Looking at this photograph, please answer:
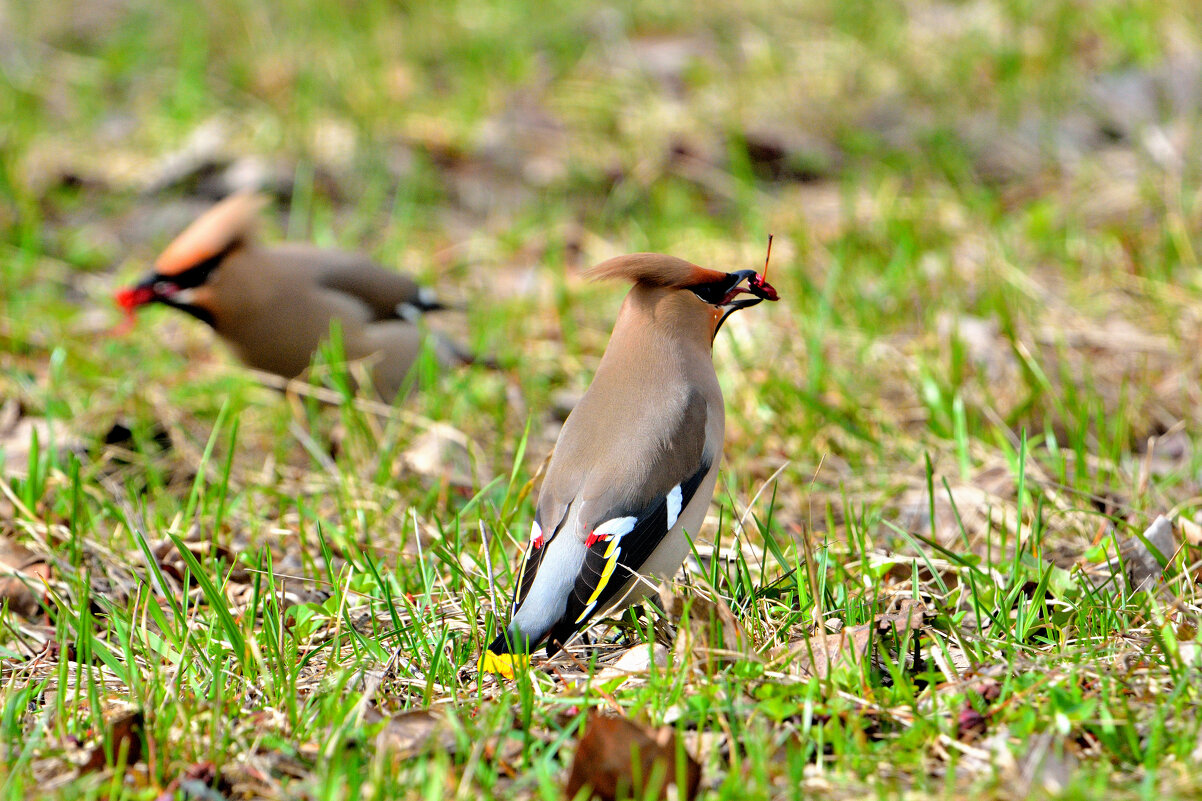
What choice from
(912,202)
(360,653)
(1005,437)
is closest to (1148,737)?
(360,653)

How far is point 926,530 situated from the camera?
3.37m

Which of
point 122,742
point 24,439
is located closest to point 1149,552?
point 122,742

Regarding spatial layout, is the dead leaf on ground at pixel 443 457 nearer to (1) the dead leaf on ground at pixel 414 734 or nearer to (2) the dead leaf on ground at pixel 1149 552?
(1) the dead leaf on ground at pixel 414 734

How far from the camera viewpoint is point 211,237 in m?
4.52

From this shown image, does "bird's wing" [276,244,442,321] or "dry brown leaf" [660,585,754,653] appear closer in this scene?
"dry brown leaf" [660,585,754,653]

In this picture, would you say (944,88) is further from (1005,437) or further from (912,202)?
(1005,437)

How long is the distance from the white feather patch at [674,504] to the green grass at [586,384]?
0.09 m

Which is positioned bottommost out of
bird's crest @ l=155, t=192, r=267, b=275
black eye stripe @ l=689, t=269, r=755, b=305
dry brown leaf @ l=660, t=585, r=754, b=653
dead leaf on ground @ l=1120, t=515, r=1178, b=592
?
dead leaf on ground @ l=1120, t=515, r=1178, b=592

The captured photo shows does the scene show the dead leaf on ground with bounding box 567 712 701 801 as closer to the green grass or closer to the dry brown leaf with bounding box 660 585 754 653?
the green grass

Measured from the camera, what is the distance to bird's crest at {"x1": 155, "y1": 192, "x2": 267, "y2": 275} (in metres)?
4.51

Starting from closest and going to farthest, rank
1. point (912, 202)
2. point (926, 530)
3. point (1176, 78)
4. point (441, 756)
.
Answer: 1. point (441, 756)
2. point (926, 530)
3. point (912, 202)
4. point (1176, 78)

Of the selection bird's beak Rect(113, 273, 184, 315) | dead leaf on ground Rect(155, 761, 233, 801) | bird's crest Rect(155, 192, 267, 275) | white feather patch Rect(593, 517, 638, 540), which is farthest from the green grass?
bird's crest Rect(155, 192, 267, 275)

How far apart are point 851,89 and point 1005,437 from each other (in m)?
3.78

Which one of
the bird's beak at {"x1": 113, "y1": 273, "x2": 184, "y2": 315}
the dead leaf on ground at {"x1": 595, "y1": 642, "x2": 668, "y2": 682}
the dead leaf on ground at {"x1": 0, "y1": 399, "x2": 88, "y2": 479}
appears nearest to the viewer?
the dead leaf on ground at {"x1": 595, "y1": 642, "x2": 668, "y2": 682}
